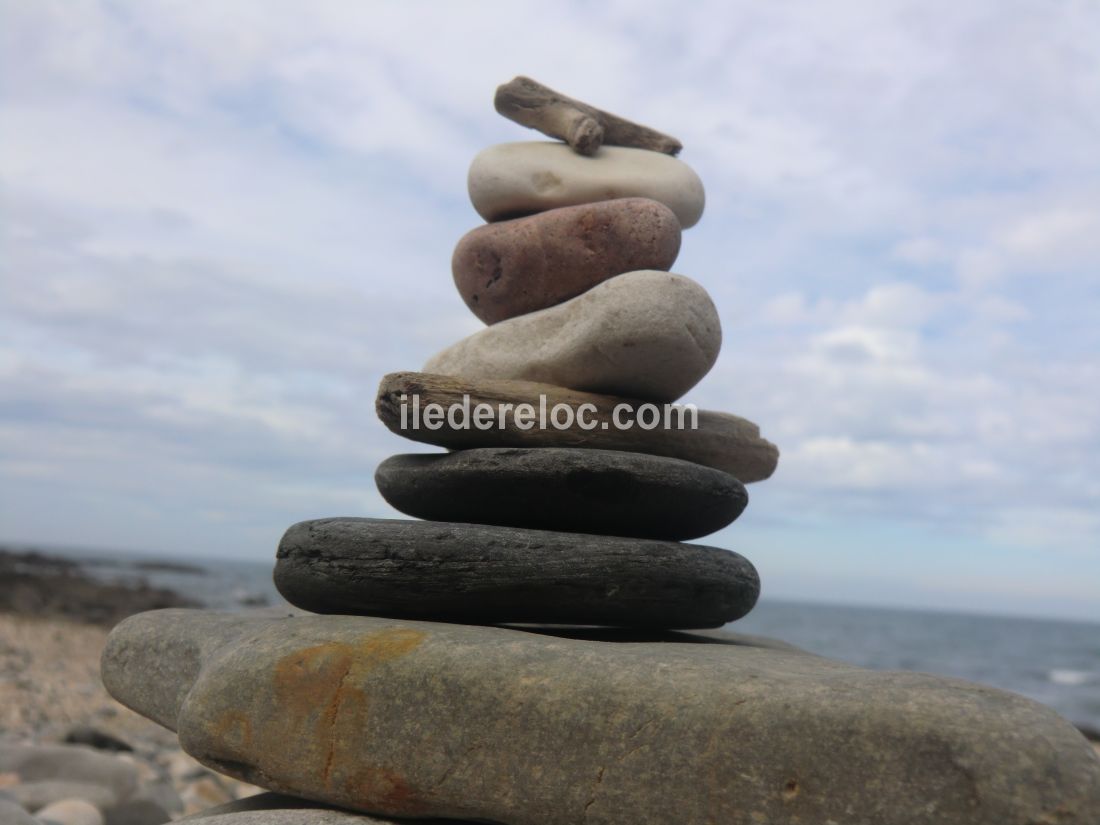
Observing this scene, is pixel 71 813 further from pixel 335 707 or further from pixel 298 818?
pixel 335 707

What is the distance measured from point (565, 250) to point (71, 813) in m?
4.75

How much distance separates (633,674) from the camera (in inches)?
156

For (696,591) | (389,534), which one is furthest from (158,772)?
(696,591)

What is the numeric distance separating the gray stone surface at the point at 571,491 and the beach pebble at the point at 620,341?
0.51 m

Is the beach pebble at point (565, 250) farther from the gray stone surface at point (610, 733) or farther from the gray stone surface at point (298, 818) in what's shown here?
the gray stone surface at point (298, 818)

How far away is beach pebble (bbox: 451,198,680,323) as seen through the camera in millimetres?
5621

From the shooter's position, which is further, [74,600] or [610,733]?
[74,600]

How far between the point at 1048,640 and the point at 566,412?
51.6 meters

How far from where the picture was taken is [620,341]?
5.11 meters

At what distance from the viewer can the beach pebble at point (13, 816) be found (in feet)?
19.0

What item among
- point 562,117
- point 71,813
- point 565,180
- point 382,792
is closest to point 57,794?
point 71,813

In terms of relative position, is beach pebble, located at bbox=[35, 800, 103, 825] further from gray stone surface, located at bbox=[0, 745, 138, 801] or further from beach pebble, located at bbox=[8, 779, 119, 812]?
gray stone surface, located at bbox=[0, 745, 138, 801]

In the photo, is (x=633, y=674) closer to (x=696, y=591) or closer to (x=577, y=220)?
(x=696, y=591)

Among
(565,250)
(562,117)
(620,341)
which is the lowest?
(620,341)
